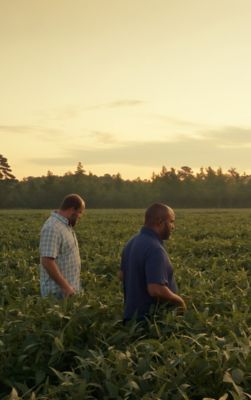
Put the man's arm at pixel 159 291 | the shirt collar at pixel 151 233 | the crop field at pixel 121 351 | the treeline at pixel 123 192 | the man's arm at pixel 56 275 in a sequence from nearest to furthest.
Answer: the crop field at pixel 121 351
the man's arm at pixel 159 291
the shirt collar at pixel 151 233
the man's arm at pixel 56 275
the treeline at pixel 123 192

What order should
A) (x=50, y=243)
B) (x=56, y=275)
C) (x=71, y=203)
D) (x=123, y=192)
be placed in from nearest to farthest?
(x=56, y=275)
(x=50, y=243)
(x=71, y=203)
(x=123, y=192)

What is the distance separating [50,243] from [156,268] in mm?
1875

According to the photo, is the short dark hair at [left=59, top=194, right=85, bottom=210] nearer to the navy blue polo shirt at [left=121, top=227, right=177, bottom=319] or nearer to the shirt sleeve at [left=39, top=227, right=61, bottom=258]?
the shirt sleeve at [left=39, top=227, right=61, bottom=258]

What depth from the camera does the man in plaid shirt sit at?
712 cm

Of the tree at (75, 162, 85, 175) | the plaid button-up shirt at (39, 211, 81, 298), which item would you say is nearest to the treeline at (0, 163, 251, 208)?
the tree at (75, 162, 85, 175)

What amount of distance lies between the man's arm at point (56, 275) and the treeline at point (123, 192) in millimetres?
109134

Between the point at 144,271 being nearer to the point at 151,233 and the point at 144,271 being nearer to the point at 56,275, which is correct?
the point at 151,233

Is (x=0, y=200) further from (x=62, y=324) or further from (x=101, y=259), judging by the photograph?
(x=62, y=324)

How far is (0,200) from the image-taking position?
113750mm

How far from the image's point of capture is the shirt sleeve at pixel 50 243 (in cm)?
715

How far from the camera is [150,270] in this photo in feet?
18.6

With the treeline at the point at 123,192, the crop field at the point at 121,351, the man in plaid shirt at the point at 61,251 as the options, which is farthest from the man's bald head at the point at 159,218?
the treeline at the point at 123,192

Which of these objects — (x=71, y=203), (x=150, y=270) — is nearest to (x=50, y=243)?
(x=71, y=203)

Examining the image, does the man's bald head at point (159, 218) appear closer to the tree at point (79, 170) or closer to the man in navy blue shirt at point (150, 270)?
the man in navy blue shirt at point (150, 270)
